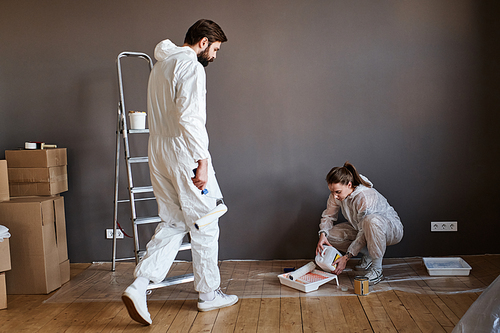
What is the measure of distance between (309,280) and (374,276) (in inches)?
17.2

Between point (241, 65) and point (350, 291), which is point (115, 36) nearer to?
point (241, 65)

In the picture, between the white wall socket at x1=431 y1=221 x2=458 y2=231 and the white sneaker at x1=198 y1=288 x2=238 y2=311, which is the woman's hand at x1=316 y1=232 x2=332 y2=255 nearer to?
the white sneaker at x1=198 y1=288 x2=238 y2=311

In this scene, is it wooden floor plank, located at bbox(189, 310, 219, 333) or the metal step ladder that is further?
the metal step ladder

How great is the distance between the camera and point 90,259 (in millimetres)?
3359

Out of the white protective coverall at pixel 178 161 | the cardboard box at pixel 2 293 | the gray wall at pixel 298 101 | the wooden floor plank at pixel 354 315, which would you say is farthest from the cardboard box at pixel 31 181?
the wooden floor plank at pixel 354 315

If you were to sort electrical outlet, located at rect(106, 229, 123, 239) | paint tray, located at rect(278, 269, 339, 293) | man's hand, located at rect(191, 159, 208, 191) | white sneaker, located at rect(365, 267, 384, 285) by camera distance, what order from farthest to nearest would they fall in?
electrical outlet, located at rect(106, 229, 123, 239)
white sneaker, located at rect(365, 267, 384, 285)
paint tray, located at rect(278, 269, 339, 293)
man's hand, located at rect(191, 159, 208, 191)

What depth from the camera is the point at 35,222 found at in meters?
2.69

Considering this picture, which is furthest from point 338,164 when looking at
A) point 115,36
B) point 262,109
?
point 115,36

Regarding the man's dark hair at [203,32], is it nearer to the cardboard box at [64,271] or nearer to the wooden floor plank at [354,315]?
the wooden floor plank at [354,315]

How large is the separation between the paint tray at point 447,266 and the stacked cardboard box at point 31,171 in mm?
2739

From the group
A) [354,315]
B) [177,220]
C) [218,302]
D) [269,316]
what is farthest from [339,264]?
[177,220]

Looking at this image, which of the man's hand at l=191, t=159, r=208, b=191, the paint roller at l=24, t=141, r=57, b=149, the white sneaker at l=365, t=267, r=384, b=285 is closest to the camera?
the man's hand at l=191, t=159, r=208, b=191

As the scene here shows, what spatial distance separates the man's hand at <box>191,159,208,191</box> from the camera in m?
2.18

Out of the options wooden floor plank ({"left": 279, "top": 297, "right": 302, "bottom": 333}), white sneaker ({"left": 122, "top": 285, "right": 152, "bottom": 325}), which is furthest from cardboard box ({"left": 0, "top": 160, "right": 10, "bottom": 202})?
wooden floor plank ({"left": 279, "top": 297, "right": 302, "bottom": 333})
